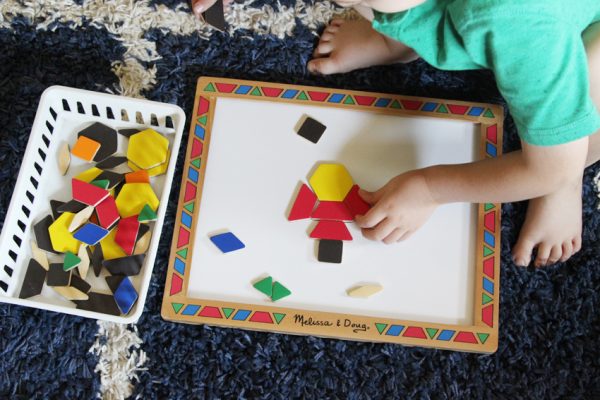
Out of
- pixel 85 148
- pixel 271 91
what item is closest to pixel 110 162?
pixel 85 148

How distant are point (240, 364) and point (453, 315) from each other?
31 centimetres

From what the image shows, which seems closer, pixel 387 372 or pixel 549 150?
pixel 549 150

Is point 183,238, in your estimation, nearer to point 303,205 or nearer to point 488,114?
point 303,205

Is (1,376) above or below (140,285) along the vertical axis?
below

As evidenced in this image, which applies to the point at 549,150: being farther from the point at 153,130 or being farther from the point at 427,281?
the point at 153,130

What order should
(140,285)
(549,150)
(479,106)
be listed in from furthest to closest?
(479,106), (140,285), (549,150)

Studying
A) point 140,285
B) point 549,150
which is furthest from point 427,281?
point 140,285

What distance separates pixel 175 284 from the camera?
92 centimetres

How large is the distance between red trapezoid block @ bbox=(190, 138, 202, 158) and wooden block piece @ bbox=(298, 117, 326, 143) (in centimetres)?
15

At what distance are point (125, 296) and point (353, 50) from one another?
1.64 feet

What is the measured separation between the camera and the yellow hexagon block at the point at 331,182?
96 cm

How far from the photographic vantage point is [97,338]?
3.04 ft

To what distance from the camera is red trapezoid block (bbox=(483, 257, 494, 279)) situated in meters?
0.93

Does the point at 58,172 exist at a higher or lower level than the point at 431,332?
higher
